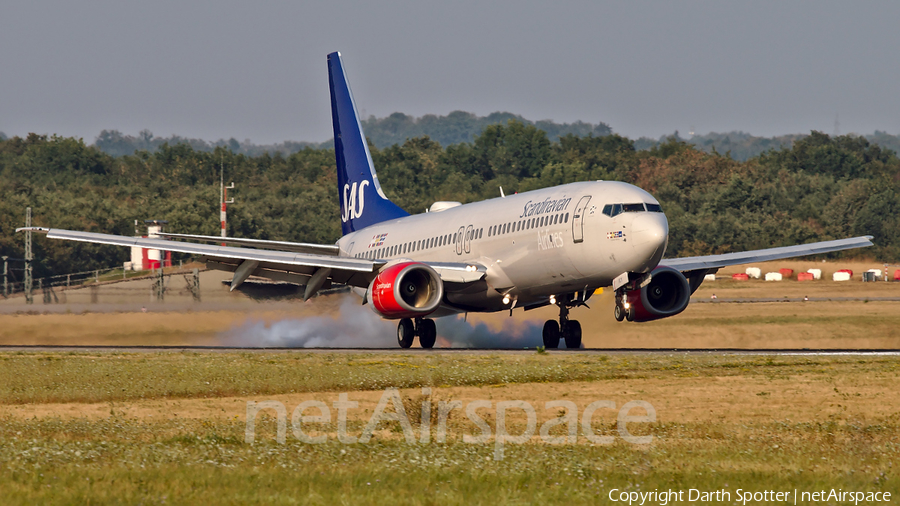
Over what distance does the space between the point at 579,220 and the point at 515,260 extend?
2770mm

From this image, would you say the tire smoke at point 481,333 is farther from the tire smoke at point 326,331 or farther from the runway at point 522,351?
the runway at point 522,351

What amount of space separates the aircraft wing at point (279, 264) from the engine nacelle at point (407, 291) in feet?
1.68

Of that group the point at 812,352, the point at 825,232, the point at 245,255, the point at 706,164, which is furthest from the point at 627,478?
the point at 706,164

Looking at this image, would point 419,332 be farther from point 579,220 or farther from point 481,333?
point 579,220

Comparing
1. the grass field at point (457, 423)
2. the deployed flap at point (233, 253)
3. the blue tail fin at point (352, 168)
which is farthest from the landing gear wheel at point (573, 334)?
the blue tail fin at point (352, 168)

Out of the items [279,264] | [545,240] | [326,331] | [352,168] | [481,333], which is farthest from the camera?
[352,168]

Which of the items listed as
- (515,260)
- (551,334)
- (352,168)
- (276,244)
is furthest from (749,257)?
(352,168)

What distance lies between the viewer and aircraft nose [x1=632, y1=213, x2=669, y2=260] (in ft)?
94.9

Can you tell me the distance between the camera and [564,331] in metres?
34.7

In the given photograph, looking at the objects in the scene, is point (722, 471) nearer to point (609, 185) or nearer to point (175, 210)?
point (609, 185)

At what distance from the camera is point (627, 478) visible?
39.5ft

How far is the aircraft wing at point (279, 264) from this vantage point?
33875mm

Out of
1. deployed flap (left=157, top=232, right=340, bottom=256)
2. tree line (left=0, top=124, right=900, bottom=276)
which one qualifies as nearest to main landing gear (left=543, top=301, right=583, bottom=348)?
deployed flap (left=157, top=232, right=340, bottom=256)

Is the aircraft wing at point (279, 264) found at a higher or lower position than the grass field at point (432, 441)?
higher
